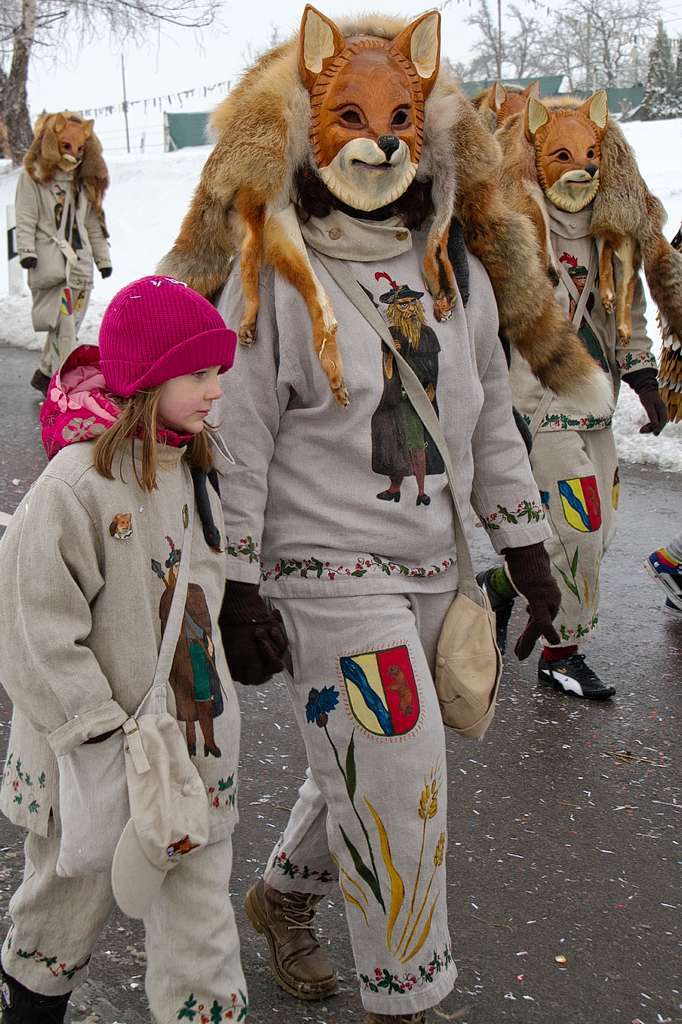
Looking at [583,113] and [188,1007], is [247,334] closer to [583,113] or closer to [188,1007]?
[188,1007]

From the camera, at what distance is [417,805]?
261cm

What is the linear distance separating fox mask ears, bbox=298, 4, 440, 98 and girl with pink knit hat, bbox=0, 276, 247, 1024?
0.64 meters

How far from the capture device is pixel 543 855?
3686 mm

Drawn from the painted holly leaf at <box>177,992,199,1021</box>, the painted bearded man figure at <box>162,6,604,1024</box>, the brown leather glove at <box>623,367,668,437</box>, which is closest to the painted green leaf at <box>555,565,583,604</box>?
the brown leather glove at <box>623,367,668,437</box>

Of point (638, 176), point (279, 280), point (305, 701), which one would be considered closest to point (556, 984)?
point (305, 701)

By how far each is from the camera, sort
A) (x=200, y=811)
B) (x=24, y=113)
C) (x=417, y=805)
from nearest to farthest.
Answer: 1. (x=200, y=811)
2. (x=417, y=805)
3. (x=24, y=113)

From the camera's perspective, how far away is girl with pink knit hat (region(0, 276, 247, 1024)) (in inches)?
90.4

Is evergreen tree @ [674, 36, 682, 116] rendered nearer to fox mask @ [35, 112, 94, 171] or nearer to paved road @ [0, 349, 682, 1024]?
fox mask @ [35, 112, 94, 171]

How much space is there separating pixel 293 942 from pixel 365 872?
0.48m

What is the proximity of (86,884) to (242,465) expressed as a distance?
888 millimetres

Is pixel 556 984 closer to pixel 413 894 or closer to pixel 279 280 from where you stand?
pixel 413 894

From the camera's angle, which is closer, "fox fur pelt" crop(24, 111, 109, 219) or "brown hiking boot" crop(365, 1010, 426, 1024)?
"brown hiking boot" crop(365, 1010, 426, 1024)

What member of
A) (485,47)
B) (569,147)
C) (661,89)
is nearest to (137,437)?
(569,147)

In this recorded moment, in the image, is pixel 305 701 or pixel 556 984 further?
pixel 556 984
